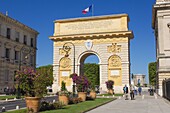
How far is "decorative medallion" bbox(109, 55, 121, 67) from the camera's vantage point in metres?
42.7

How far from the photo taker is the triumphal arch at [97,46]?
42.4 m

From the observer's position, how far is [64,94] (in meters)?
20.2

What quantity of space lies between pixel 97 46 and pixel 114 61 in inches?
156

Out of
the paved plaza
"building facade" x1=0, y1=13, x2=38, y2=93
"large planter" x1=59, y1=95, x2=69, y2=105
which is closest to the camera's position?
the paved plaza

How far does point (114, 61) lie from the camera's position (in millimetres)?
42875

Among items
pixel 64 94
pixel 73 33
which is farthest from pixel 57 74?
pixel 64 94

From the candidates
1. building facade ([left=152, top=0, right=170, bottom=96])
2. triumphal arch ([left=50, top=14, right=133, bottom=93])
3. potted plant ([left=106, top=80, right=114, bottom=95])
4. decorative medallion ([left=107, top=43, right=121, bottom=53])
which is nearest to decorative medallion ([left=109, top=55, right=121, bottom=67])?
triumphal arch ([left=50, top=14, right=133, bottom=93])

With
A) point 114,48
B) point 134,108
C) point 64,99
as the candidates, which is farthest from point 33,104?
point 114,48

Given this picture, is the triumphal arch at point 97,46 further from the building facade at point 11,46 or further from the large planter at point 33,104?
the large planter at point 33,104

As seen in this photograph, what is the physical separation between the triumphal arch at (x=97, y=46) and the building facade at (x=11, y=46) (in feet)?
20.5

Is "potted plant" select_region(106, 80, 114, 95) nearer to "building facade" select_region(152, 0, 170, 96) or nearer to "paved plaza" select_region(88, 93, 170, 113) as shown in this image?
"building facade" select_region(152, 0, 170, 96)

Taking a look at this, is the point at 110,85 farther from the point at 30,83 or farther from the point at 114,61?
the point at 30,83

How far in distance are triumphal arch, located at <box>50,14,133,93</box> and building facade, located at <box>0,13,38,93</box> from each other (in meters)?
6.24

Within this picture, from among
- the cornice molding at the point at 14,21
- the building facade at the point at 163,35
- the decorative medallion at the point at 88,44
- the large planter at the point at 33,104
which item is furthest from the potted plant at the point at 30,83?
the cornice molding at the point at 14,21
